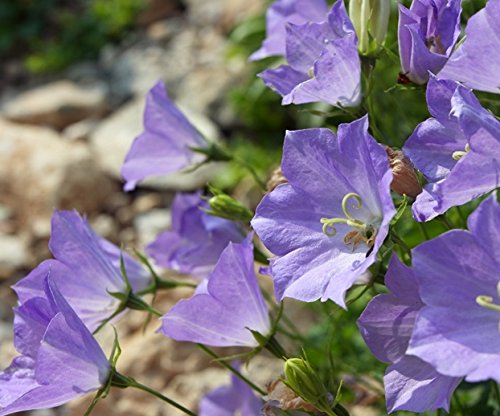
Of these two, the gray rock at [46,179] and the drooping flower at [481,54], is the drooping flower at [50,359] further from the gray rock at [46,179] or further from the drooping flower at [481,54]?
the gray rock at [46,179]

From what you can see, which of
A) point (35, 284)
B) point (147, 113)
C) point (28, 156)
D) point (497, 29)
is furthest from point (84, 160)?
point (497, 29)

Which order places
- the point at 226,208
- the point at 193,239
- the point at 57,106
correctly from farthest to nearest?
the point at 57,106
the point at 193,239
the point at 226,208

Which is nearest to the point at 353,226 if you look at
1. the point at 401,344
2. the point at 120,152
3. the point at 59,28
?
the point at 401,344

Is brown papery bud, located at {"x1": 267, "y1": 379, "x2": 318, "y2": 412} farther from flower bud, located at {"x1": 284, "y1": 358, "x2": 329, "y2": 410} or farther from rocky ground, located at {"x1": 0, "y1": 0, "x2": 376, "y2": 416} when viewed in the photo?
rocky ground, located at {"x1": 0, "y1": 0, "x2": 376, "y2": 416}

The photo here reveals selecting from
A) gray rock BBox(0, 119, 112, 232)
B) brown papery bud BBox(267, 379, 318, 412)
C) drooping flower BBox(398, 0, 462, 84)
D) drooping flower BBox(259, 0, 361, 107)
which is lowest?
gray rock BBox(0, 119, 112, 232)

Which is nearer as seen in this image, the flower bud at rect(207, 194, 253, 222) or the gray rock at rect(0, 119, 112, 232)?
the flower bud at rect(207, 194, 253, 222)

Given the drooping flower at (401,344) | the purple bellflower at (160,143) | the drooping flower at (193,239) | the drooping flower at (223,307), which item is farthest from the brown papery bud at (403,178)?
the purple bellflower at (160,143)

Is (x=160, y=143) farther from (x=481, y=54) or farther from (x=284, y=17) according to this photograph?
(x=481, y=54)

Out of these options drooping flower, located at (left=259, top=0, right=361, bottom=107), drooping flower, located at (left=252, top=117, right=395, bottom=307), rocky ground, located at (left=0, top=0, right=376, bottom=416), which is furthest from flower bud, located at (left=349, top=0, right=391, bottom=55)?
rocky ground, located at (left=0, top=0, right=376, bottom=416)
